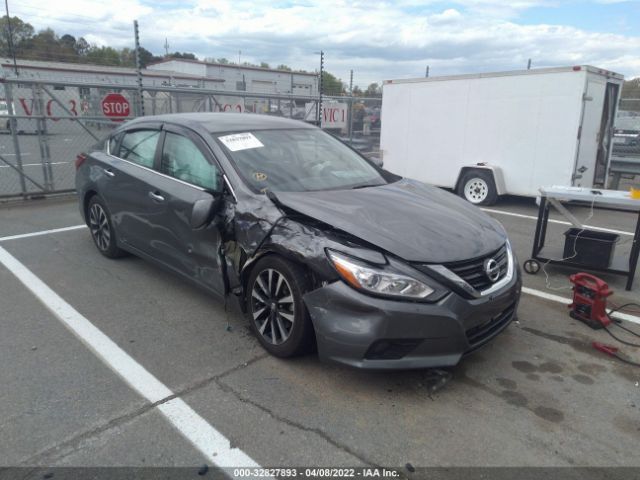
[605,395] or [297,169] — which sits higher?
[297,169]

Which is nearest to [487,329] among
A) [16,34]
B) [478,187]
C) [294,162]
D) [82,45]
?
[294,162]

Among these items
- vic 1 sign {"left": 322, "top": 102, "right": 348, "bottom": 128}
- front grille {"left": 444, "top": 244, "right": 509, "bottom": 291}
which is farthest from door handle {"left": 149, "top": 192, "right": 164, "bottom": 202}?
vic 1 sign {"left": 322, "top": 102, "right": 348, "bottom": 128}

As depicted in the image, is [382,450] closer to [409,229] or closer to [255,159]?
[409,229]

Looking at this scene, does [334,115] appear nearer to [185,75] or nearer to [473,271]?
[473,271]

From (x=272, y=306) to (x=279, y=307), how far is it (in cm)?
7

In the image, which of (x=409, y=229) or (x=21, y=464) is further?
(x=409, y=229)

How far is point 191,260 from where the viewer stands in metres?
4.04

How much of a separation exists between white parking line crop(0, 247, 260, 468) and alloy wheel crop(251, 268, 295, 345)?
758 mm

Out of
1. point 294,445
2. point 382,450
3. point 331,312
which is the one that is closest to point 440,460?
point 382,450

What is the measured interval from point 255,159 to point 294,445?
2209mm

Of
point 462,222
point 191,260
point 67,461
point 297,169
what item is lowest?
point 67,461

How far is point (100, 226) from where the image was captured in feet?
18.0

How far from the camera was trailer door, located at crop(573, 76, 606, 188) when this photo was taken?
836 cm

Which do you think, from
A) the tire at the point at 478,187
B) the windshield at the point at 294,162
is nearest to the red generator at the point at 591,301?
the windshield at the point at 294,162
